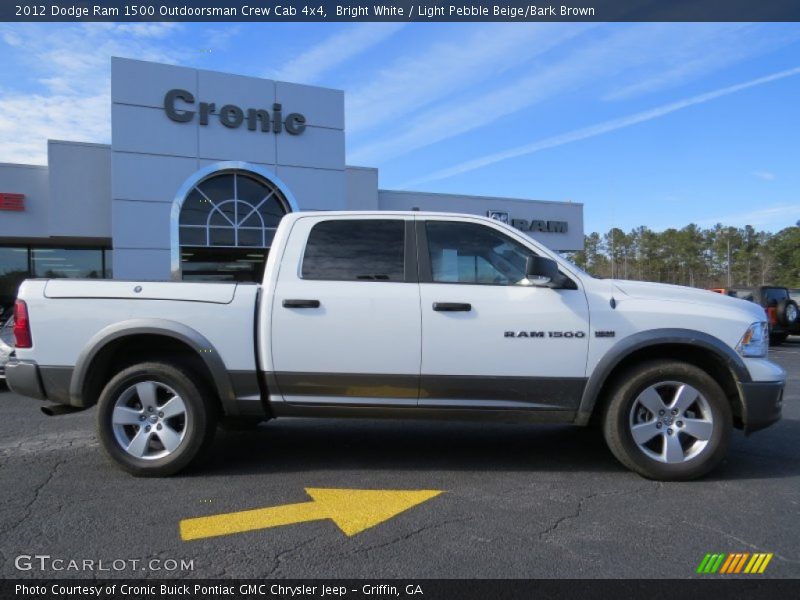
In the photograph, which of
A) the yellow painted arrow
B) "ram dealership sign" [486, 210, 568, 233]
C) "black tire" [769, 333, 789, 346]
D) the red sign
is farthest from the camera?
"ram dealership sign" [486, 210, 568, 233]

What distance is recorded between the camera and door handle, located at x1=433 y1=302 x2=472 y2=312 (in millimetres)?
4355

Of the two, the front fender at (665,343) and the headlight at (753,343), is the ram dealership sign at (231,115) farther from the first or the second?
the headlight at (753,343)

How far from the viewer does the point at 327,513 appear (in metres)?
3.77

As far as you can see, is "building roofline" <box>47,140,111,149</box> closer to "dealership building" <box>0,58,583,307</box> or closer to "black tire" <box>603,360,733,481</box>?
"dealership building" <box>0,58,583,307</box>

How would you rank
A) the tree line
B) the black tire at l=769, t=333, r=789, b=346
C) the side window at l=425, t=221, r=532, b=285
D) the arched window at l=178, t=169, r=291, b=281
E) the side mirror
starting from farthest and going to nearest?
the tree line → the arched window at l=178, t=169, r=291, b=281 → the black tire at l=769, t=333, r=789, b=346 → the side window at l=425, t=221, r=532, b=285 → the side mirror

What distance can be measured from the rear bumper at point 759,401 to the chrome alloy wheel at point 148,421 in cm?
407

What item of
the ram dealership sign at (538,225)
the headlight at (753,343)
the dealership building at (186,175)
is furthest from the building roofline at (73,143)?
the headlight at (753,343)

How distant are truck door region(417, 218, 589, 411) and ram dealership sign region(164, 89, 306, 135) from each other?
1602 cm

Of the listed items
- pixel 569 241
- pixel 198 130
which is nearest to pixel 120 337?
pixel 198 130

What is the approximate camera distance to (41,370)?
4531 mm

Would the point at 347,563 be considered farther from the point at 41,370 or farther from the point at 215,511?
the point at 41,370

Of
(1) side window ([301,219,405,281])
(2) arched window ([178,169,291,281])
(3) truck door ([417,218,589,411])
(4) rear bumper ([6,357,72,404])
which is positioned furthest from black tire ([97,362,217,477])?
(2) arched window ([178,169,291,281])

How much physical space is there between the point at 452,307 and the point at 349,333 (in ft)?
2.53

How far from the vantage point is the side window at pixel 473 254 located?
452 cm
